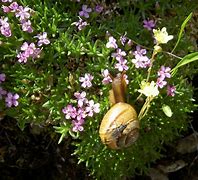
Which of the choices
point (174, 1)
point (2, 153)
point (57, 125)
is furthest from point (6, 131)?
point (174, 1)

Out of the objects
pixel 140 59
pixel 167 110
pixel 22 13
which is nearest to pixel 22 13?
pixel 22 13

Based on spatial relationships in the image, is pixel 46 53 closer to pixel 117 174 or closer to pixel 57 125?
pixel 57 125

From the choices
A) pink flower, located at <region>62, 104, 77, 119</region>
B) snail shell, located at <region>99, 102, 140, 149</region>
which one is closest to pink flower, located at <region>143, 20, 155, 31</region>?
snail shell, located at <region>99, 102, 140, 149</region>

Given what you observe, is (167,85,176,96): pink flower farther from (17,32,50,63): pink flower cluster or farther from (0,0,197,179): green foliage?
(17,32,50,63): pink flower cluster

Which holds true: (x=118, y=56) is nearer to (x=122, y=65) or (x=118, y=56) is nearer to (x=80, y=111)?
(x=122, y=65)

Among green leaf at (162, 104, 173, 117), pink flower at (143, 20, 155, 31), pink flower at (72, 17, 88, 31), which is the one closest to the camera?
green leaf at (162, 104, 173, 117)

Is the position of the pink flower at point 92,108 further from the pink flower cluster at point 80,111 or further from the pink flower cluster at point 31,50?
the pink flower cluster at point 31,50
